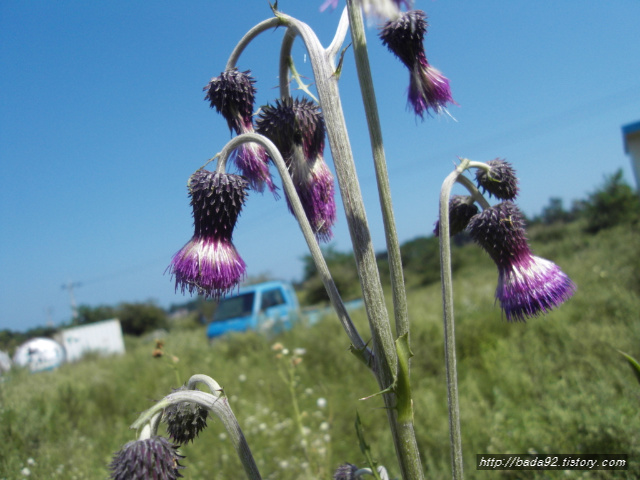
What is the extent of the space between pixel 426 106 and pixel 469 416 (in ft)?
12.0

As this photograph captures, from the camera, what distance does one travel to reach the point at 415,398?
5.37 metres

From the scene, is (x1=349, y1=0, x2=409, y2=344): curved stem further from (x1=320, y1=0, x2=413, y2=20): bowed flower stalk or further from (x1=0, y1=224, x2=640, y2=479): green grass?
(x1=0, y1=224, x2=640, y2=479): green grass

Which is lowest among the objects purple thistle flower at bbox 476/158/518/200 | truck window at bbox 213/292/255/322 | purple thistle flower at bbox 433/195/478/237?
truck window at bbox 213/292/255/322

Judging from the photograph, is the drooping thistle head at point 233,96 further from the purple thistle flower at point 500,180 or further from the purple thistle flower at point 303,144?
the purple thistle flower at point 500,180

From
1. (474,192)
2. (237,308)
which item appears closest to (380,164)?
(474,192)

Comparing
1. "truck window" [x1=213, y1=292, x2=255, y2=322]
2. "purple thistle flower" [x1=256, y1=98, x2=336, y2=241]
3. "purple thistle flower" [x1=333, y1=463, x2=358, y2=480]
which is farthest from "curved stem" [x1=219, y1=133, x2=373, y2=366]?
"truck window" [x1=213, y1=292, x2=255, y2=322]

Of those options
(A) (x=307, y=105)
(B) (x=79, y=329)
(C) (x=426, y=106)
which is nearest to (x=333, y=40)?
(A) (x=307, y=105)

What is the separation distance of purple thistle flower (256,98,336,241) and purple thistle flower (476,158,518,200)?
48cm

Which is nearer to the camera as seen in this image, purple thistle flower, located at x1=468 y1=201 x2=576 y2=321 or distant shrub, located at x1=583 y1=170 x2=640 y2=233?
purple thistle flower, located at x1=468 y1=201 x2=576 y2=321

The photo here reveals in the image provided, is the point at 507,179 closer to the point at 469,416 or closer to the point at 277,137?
the point at 277,137

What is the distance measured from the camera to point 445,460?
3705mm

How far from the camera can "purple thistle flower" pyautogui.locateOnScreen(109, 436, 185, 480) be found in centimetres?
84

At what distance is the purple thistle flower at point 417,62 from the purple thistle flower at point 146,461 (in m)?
1.13

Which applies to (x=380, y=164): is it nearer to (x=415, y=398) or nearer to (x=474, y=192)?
(x=474, y=192)
